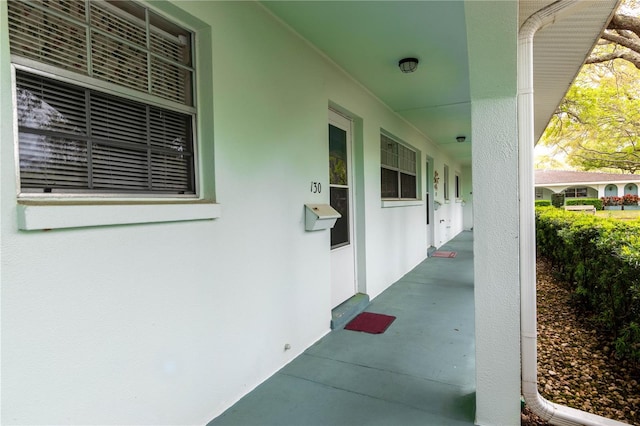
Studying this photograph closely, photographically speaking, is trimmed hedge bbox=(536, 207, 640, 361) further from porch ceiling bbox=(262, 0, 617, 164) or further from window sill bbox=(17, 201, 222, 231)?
window sill bbox=(17, 201, 222, 231)

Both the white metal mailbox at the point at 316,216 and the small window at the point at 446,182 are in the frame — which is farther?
the small window at the point at 446,182

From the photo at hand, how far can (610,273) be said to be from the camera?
2.87 m

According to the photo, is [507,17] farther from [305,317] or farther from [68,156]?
[305,317]

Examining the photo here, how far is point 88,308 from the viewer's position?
4.85ft

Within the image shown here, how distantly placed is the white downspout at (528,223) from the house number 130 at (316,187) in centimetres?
180

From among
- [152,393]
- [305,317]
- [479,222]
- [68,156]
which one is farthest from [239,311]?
→ [479,222]

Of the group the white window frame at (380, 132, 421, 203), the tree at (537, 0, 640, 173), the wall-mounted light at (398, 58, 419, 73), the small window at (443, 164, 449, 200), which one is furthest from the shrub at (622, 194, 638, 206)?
the wall-mounted light at (398, 58, 419, 73)

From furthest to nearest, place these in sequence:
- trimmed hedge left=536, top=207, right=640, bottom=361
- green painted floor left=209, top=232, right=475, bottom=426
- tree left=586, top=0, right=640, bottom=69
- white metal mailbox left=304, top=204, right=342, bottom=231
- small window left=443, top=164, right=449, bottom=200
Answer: small window left=443, top=164, right=449, bottom=200
tree left=586, top=0, right=640, bottom=69
white metal mailbox left=304, top=204, right=342, bottom=231
trimmed hedge left=536, top=207, right=640, bottom=361
green painted floor left=209, top=232, right=475, bottom=426

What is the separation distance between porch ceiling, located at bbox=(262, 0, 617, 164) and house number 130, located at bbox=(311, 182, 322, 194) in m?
1.34

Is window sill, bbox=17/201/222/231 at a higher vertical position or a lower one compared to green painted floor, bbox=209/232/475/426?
higher

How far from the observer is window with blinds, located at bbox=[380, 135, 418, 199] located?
5469 millimetres

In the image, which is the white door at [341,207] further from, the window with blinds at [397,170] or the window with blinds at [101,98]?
the window with blinds at [101,98]

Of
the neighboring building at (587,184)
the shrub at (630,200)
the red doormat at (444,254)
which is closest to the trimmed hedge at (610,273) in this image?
the red doormat at (444,254)

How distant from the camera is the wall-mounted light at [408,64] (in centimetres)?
348
